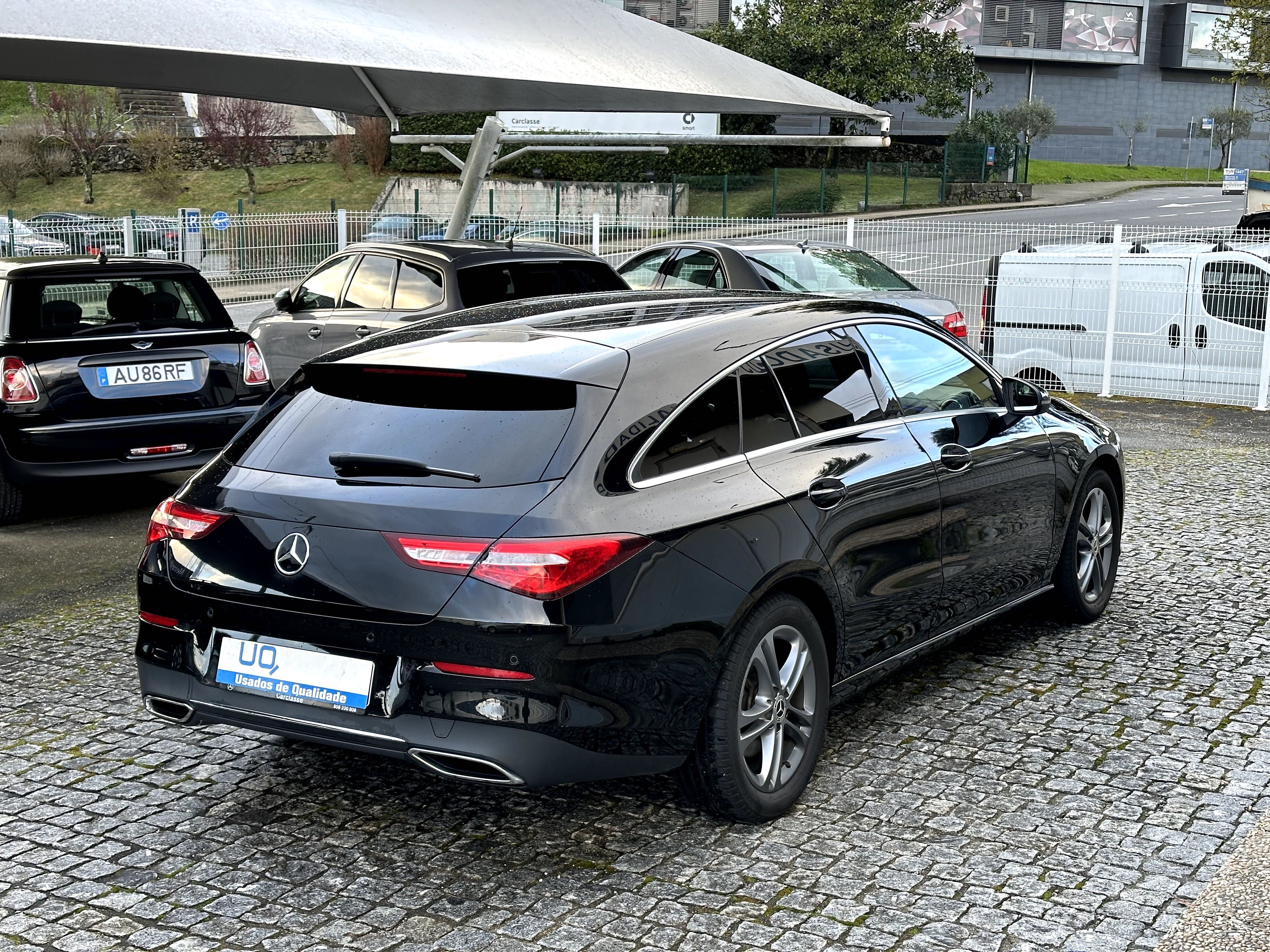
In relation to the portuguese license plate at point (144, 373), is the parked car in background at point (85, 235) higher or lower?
higher

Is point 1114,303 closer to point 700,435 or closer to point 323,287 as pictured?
point 323,287

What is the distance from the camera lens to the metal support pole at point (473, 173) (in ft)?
39.2

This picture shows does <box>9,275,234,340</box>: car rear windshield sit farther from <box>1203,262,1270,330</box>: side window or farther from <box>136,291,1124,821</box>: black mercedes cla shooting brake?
<box>1203,262,1270,330</box>: side window

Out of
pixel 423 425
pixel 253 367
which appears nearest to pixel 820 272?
pixel 253 367

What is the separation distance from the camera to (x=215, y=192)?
5528cm

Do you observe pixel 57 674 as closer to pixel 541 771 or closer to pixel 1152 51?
pixel 541 771

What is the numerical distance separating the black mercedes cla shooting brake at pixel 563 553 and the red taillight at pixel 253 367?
4.40 meters

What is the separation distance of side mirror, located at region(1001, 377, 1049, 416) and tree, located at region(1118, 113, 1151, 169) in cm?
8003

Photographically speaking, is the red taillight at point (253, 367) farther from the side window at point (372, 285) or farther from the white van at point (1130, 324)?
the white van at point (1130, 324)

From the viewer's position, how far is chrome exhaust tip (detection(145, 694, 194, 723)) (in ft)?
13.7

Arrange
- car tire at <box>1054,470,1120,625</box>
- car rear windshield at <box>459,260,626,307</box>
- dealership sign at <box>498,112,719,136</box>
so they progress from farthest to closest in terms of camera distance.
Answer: dealership sign at <box>498,112,719,136</box>
car rear windshield at <box>459,260,626,307</box>
car tire at <box>1054,470,1120,625</box>

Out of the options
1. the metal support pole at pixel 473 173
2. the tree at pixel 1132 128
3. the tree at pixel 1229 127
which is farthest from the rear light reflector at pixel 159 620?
the tree at pixel 1132 128

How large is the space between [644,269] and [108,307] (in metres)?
6.73

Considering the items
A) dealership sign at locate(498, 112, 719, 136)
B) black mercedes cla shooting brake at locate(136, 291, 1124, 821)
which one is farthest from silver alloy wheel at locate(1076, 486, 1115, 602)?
dealership sign at locate(498, 112, 719, 136)
